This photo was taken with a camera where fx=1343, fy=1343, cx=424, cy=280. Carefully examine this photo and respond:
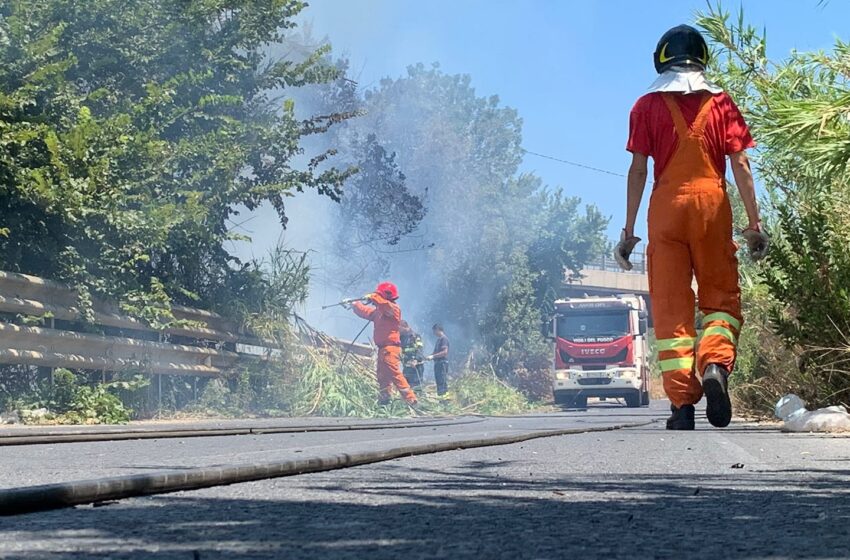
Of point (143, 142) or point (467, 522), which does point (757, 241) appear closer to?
point (467, 522)

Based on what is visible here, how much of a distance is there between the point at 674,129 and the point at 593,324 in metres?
23.4

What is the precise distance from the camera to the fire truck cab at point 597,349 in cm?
3088

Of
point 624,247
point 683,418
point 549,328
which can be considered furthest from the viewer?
point 549,328

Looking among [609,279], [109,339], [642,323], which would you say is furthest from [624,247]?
[609,279]

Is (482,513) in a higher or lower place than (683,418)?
lower

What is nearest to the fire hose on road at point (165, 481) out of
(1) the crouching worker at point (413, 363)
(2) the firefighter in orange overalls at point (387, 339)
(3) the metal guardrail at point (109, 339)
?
(3) the metal guardrail at point (109, 339)

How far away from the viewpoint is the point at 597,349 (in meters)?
31.2

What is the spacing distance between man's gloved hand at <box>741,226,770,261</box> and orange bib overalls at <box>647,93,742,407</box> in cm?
13

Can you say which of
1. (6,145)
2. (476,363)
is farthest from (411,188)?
(6,145)

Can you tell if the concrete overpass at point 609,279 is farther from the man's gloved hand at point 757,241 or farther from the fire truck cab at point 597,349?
the man's gloved hand at point 757,241

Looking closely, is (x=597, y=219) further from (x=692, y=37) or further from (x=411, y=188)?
Result: (x=692, y=37)

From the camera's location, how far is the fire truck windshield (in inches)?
1228

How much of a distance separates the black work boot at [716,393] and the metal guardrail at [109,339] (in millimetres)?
6777

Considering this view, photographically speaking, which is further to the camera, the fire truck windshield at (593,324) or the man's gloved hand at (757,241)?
the fire truck windshield at (593,324)
